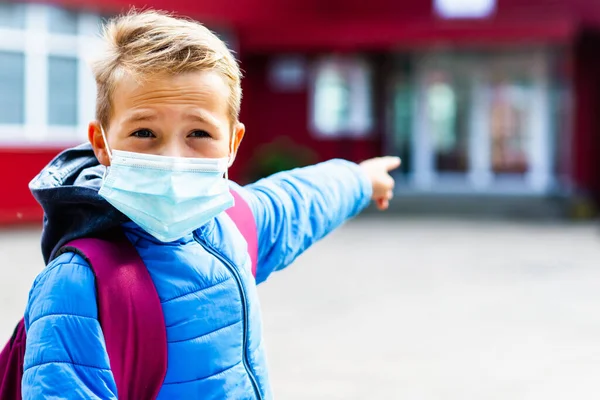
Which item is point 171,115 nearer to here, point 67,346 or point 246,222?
point 246,222

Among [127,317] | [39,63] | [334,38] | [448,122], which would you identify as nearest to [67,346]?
[127,317]

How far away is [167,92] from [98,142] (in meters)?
0.24

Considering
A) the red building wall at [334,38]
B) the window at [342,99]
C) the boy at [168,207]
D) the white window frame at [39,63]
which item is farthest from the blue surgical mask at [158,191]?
the window at [342,99]

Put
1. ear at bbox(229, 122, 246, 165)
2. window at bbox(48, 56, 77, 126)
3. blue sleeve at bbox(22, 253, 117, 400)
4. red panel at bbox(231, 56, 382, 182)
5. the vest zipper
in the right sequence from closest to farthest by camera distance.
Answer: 1. blue sleeve at bbox(22, 253, 117, 400)
2. the vest zipper
3. ear at bbox(229, 122, 246, 165)
4. window at bbox(48, 56, 77, 126)
5. red panel at bbox(231, 56, 382, 182)

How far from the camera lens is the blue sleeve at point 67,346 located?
1.64 meters

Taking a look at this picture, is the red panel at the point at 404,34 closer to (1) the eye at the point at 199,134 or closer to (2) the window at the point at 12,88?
(2) the window at the point at 12,88

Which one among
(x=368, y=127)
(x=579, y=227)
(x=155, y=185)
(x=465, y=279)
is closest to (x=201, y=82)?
(x=155, y=185)

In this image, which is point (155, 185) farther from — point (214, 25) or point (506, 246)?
point (214, 25)

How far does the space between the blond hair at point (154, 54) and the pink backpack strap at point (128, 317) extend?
0.33 m

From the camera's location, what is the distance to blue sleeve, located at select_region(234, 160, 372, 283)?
223cm

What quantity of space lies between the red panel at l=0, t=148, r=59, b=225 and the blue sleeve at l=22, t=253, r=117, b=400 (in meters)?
12.3

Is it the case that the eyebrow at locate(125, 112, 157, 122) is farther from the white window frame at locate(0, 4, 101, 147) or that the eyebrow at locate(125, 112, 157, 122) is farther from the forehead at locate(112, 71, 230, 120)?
the white window frame at locate(0, 4, 101, 147)

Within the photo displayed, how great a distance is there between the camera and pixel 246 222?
6.91 feet

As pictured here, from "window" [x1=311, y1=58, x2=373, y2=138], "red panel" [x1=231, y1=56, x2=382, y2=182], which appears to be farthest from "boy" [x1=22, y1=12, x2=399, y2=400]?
"window" [x1=311, y1=58, x2=373, y2=138]
